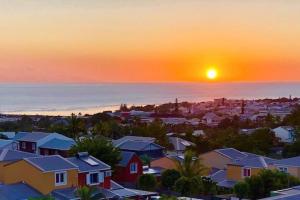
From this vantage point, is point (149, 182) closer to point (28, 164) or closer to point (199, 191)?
point (199, 191)

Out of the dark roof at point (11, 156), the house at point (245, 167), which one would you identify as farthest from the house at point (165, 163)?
the dark roof at point (11, 156)

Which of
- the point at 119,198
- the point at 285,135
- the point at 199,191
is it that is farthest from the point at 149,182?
the point at 285,135

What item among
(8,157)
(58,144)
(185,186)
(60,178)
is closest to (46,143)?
(58,144)

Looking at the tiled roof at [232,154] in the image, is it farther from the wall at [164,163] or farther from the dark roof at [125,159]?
the dark roof at [125,159]

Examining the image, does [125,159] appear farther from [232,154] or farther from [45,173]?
[45,173]

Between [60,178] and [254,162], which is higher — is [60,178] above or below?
below
